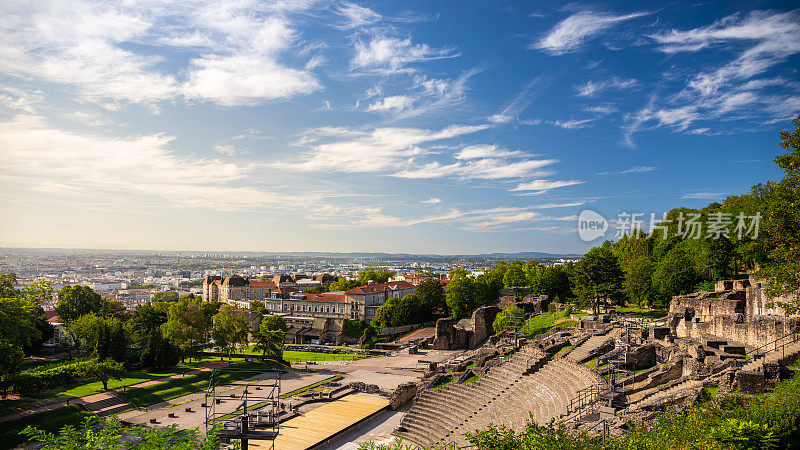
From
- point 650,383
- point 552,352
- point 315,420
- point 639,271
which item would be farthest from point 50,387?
point 639,271

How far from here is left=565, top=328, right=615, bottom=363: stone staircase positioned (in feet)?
89.2

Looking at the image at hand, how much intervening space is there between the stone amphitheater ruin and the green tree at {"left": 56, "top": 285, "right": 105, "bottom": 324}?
46.7 metres

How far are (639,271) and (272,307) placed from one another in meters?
64.4

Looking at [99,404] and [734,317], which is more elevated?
[734,317]

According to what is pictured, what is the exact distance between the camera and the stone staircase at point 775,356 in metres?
17.5

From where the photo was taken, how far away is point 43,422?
28125mm

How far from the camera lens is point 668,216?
65438 millimetres

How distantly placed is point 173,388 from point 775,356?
3942cm

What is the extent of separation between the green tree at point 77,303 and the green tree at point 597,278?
56.6 metres

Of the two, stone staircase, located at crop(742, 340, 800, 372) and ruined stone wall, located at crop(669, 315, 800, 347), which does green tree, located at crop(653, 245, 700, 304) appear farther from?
stone staircase, located at crop(742, 340, 800, 372)

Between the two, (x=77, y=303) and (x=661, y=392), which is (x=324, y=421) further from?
(x=77, y=303)

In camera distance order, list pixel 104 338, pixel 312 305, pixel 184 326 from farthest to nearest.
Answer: pixel 312 305
pixel 184 326
pixel 104 338


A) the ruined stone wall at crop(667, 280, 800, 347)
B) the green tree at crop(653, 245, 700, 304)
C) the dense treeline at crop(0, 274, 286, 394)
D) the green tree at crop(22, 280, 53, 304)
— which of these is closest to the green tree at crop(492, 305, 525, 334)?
the green tree at crop(653, 245, 700, 304)

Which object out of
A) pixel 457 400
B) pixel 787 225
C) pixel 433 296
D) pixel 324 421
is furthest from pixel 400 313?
pixel 787 225
